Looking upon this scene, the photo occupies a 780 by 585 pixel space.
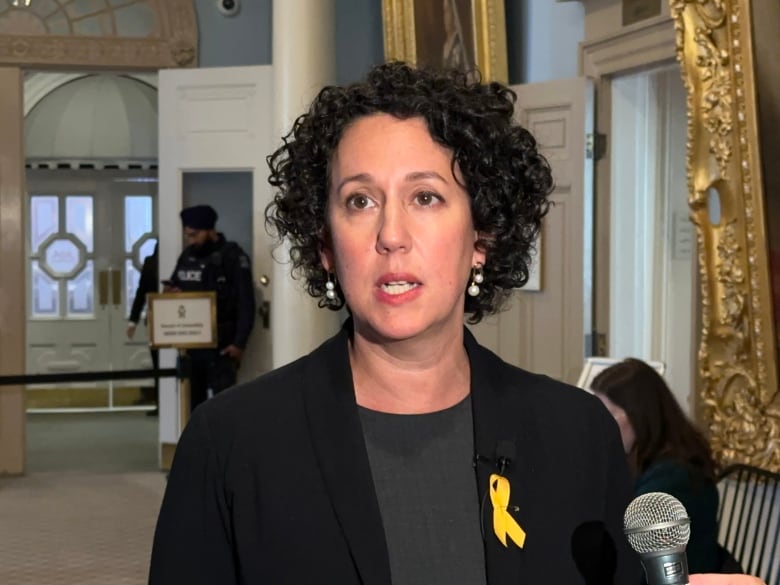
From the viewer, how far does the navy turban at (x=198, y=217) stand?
798 cm

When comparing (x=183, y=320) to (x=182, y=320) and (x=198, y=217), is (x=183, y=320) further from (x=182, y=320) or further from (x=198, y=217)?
(x=198, y=217)

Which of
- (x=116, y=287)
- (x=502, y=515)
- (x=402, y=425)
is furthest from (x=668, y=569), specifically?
(x=116, y=287)

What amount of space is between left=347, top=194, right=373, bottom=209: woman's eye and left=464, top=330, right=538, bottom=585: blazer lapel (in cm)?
28

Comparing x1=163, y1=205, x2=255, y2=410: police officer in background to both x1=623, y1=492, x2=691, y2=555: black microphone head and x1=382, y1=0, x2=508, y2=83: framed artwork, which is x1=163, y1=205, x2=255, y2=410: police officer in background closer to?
x1=382, y1=0, x2=508, y2=83: framed artwork

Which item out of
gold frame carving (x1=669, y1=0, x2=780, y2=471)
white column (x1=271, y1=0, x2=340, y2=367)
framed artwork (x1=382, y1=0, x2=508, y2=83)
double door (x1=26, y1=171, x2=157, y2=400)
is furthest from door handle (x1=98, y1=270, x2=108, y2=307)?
gold frame carving (x1=669, y1=0, x2=780, y2=471)

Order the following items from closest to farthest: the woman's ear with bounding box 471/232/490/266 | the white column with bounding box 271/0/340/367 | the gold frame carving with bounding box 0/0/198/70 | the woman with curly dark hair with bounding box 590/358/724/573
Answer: the woman's ear with bounding box 471/232/490/266 → the woman with curly dark hair with bounding box 590/358/724/573 → the white column with bounding box 271/0/340/367 → the gold frame carving with bounding box 0/0/198/70

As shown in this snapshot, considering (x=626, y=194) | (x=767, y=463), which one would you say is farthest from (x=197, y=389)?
(x=767, y=463)

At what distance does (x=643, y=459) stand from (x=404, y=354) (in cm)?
197

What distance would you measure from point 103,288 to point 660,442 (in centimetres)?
1060

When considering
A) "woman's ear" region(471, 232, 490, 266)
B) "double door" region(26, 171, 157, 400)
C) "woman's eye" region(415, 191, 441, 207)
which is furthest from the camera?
"double door" region(26, 171, 157, 400)

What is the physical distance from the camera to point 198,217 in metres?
7.98

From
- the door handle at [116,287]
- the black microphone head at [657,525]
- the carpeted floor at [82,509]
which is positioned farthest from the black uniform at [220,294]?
the black microphone head at [657,525]

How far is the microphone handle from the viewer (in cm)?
112

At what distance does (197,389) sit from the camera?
8.23m
